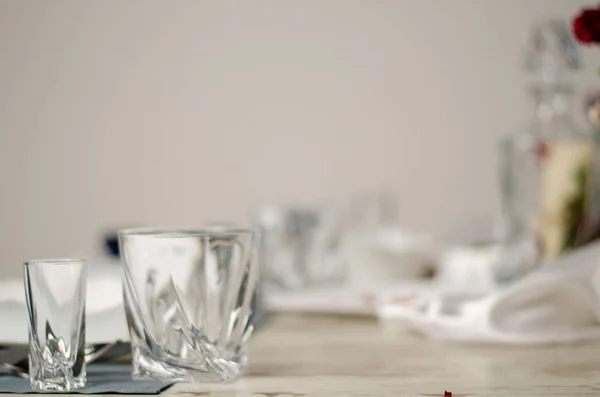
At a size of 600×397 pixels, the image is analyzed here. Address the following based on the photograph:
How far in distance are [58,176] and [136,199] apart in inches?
13.6

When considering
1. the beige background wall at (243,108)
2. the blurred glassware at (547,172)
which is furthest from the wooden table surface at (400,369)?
the beige background wall at (243,108)

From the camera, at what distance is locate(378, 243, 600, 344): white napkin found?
2.88ft

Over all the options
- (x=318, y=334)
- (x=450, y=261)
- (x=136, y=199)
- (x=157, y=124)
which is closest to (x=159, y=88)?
(x=157, y=124)

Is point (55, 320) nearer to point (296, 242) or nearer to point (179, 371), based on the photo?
point (179, 371)

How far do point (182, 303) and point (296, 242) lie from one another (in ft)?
3.61

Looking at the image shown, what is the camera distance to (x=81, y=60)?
3.55 metres

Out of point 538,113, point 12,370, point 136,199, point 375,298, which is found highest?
point 136,199

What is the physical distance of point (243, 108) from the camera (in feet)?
11.6

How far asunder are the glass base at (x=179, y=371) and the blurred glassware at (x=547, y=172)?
0.75 metres

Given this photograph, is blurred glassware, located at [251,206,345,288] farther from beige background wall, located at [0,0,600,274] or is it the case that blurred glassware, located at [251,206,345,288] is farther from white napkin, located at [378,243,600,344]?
beige background wall, located at [0,0,600,274]

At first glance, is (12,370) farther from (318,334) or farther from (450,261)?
(450,261)

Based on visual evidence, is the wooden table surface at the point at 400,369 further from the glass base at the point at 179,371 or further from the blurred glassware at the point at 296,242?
the blurred glassware at the point at 296,242

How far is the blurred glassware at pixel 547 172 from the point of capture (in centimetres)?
127

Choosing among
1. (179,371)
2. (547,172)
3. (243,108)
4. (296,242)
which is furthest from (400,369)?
(243,108)
